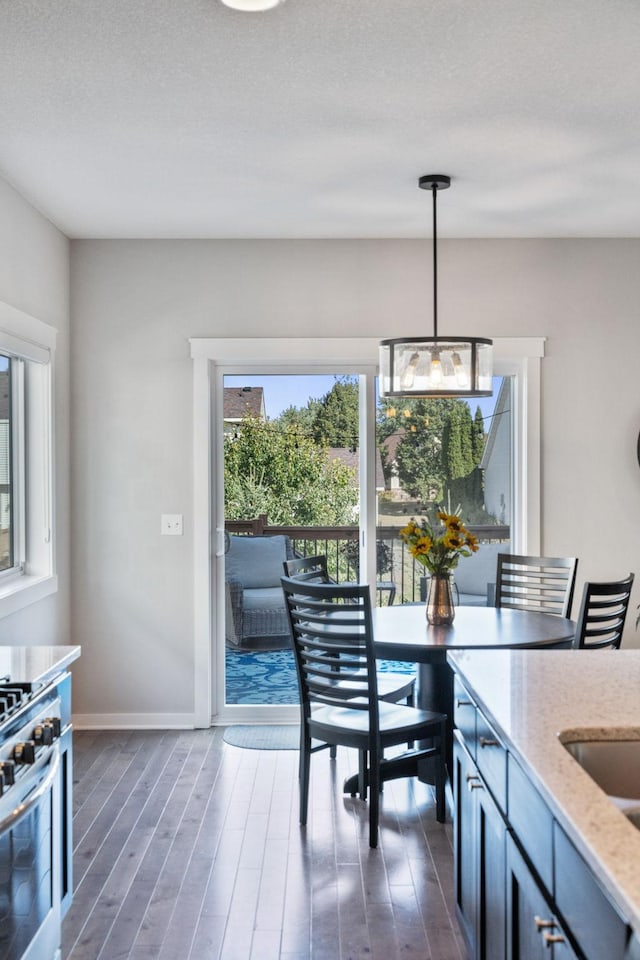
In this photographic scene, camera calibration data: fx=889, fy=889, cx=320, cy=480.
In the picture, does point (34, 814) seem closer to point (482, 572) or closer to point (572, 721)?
point (572, 721)

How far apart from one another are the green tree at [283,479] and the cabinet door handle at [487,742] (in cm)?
299

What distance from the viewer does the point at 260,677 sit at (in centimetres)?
509

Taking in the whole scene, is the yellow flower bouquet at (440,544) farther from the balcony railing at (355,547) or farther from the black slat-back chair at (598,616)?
the balcony railing at (355,547)

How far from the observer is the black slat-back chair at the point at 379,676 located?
13.0 ft

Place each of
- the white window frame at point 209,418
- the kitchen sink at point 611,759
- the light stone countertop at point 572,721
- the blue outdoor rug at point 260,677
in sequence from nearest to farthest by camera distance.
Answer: the light stone countertop at point 572,721 → the kitchen sink at point 611,759 → the white window frame at point 209,418 → the blue outdoor rug at point 260,677

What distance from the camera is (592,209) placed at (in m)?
4.37

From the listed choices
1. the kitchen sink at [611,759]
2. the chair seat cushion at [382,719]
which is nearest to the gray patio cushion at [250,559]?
the chair seat cushion at [382,719]

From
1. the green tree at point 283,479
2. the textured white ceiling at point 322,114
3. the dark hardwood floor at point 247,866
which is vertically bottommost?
the dark hardwood floor at point 247,866

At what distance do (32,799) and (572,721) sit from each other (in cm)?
128

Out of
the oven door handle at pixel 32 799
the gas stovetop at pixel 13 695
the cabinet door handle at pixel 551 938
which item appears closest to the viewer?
the cabinet door handle at pixel 551 938

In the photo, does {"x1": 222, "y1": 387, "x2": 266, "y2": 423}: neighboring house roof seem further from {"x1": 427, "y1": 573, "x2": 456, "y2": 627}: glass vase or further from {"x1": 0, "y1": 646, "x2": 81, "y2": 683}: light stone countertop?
{"x1": 0, "y1": 646, "x2": 81, "y2": 683}: light stone countertop

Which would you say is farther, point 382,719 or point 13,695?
point 382,719

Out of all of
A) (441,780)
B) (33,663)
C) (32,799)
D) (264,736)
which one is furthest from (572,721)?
(264,736)

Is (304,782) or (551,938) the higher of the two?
(551,938)
